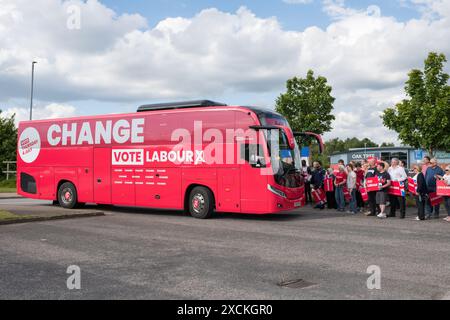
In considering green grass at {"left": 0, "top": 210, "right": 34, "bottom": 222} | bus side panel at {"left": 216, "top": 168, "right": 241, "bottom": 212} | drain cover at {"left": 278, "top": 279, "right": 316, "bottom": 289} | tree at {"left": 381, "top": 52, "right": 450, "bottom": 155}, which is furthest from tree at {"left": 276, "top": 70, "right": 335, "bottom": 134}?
drain cover at {"left": 278, "top": 279, "right": 316, "bottom": 289}

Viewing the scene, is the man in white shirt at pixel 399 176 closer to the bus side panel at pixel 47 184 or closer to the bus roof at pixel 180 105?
the bus roof at pixel 180 105

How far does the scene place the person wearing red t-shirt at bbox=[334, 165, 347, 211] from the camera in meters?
16.6

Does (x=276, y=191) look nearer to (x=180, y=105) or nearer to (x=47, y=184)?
(x=180, y=105)

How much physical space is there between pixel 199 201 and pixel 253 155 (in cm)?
237

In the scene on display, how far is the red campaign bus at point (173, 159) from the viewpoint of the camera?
13.5 meters

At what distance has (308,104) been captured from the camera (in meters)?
44.0

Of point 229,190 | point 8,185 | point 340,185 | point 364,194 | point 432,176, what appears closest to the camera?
point 229,190

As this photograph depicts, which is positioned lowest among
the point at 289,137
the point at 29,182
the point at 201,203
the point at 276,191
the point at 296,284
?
the point at 296,284

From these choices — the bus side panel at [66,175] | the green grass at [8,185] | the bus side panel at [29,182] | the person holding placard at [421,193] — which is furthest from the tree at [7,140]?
the person holding placard at [421,193]

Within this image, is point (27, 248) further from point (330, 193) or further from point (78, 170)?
point (330, 193)

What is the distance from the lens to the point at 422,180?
13.9 m

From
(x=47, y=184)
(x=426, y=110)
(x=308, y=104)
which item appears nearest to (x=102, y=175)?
(x=47, y=184)

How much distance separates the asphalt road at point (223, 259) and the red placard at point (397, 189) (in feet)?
4.24
